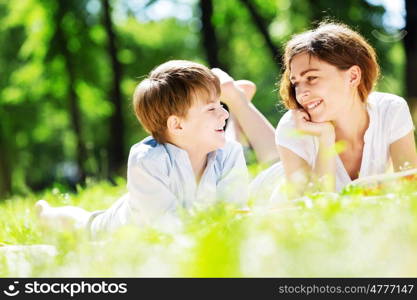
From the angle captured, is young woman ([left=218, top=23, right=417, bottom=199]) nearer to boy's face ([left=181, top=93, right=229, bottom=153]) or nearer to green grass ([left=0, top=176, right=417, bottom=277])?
boy's face ([left=181, top=93, right=229, bottom=153])

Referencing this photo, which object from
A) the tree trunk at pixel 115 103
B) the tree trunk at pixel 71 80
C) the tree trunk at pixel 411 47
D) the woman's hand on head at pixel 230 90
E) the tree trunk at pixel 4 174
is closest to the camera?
the woman's hand on head at pixel 230 90

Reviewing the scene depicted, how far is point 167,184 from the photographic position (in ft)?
10.3

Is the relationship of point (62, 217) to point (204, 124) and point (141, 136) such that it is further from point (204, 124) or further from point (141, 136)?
point (141, 136)

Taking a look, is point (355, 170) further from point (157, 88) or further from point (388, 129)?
point (157, 88)

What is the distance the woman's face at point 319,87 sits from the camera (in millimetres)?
3447

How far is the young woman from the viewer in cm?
347

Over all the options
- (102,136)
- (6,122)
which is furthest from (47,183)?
(6,122)

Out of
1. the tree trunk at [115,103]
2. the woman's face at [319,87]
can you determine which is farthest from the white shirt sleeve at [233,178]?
the tree trunk at [115,103]

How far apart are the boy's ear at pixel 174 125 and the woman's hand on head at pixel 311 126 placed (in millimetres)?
691

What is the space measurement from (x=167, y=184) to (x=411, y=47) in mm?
6228

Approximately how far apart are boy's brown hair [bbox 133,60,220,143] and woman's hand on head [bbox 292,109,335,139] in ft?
1.67

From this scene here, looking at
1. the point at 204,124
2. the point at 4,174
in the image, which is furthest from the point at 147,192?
the point at 4,174

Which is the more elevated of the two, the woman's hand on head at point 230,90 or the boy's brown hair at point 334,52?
the woman's hand on head at point 230,90

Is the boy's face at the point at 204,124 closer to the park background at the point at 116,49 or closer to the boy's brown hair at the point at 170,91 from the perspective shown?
the boy's brown hair at the point at 170,91
